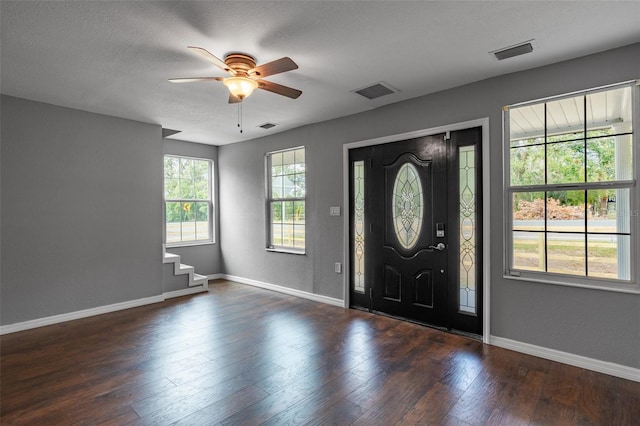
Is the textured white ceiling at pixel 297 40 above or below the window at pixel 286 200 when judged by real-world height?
above

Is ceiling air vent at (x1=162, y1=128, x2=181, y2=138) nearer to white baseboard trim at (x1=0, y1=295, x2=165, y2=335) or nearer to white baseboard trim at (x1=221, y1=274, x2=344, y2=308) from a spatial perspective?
white baseboard trim at (x1=0, y1=295, x2=165, y2=335)

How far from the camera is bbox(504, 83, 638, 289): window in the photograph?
265 cm

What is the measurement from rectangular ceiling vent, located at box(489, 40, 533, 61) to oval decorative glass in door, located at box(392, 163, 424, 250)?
4.57 ft

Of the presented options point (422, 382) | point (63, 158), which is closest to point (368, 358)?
point (422, 382)

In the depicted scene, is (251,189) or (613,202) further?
(251,189)

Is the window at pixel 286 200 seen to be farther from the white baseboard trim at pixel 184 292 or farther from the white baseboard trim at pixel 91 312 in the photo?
the white baseboard trim at pixel 91 312

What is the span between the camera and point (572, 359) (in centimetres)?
279

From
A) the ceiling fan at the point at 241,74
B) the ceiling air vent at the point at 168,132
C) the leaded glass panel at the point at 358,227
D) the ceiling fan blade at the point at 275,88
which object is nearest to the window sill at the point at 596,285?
the leaded glass panel at the point at 358,227

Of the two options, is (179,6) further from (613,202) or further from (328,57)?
(613,202)

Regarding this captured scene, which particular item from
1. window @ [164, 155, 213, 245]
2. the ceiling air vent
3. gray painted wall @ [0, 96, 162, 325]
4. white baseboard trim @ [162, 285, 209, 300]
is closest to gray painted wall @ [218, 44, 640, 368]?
white baseboard trim @ [162, 285, 209, 300]

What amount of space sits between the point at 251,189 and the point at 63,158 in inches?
104

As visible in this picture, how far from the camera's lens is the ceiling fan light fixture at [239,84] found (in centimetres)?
264

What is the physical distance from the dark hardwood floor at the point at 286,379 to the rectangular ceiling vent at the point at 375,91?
2.59m

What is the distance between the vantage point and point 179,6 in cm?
207
